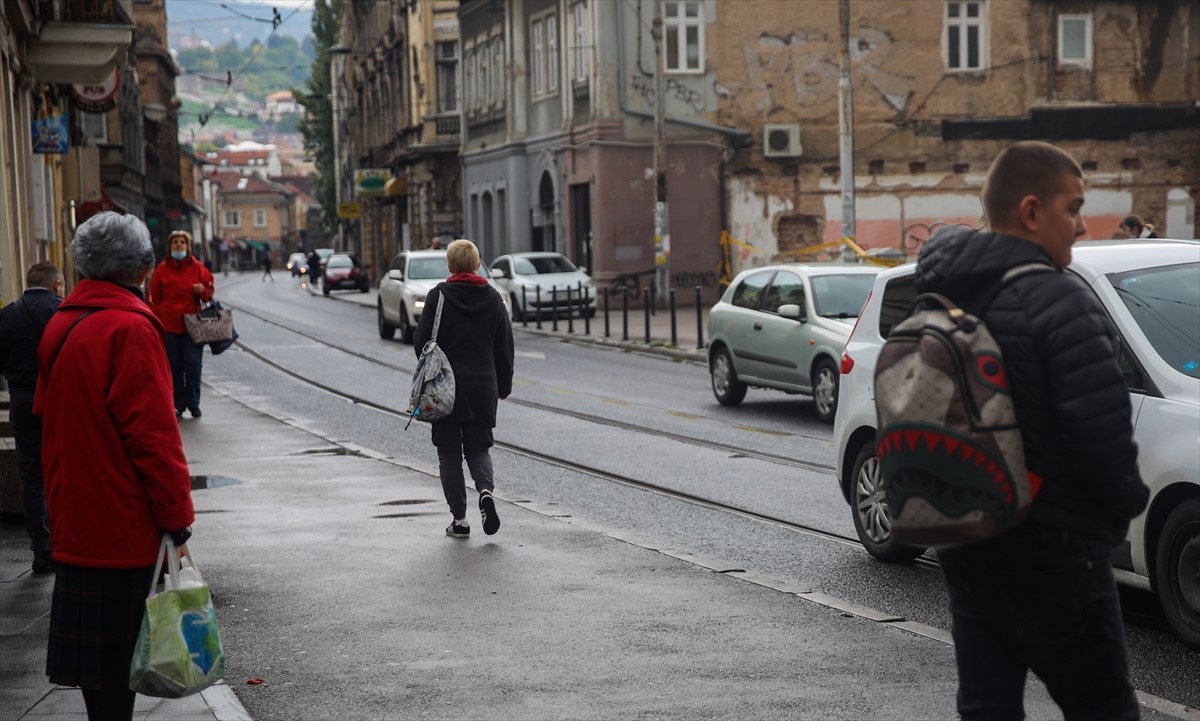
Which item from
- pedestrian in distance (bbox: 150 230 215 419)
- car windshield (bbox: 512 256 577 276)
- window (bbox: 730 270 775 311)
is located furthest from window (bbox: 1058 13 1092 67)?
pedestrian in distance (bbox: 150 230 215 419)

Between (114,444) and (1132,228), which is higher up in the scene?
(1132,228)

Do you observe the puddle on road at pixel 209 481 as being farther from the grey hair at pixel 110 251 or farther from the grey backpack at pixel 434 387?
the grey hair at pixel 110 251

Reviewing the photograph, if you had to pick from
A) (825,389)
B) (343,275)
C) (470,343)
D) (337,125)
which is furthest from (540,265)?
(337,125)

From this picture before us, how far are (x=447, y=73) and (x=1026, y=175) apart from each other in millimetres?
56604

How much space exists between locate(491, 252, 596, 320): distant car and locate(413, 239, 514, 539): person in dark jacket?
80.5 ft

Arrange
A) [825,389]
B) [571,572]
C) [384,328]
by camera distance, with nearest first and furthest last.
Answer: [571,572], [825,389], [384,328]

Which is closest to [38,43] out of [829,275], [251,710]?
[829,275]

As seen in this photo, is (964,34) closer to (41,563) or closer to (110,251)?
(41,563)

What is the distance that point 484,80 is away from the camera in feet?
171

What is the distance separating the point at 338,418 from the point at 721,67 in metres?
24.4

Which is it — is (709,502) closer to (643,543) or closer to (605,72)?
(643,543)

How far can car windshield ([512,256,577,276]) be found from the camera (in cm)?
3647

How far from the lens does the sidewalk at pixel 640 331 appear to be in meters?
26.8

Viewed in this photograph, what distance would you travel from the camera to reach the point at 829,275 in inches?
675
